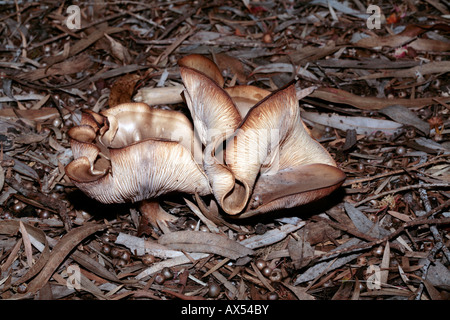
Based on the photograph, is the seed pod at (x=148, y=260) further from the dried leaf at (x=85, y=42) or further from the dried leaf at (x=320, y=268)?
the dried leaf at (x=85, y=42)

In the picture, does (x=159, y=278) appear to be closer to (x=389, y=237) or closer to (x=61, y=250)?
(x=61, y=250)

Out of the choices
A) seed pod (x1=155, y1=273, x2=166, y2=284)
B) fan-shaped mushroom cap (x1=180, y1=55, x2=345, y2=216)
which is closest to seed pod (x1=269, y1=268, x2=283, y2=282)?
fan-shaped mushroom cap (x1=180, y1=55, x2=345, y2=216)

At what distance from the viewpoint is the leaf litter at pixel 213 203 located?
3355 mm

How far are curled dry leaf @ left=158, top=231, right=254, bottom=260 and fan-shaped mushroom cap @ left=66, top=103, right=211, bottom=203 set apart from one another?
43 centimetres

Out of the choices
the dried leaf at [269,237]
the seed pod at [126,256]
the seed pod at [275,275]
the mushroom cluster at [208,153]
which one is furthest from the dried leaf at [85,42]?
the seed pod at [275,275]

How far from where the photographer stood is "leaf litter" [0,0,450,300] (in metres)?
3.36

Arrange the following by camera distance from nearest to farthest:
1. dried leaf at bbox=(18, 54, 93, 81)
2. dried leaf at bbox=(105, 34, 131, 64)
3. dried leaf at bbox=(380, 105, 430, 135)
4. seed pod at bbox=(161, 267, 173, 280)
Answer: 1. seed pod at bbox=(161, 267, 173, 280)
2. dried leaf at bbox=(380, 105, 430, 135)
3. dried leaf at bbox=(18, 54, 93, 81)
4. dried leaf at bbox=(105, 34, 131, 64)

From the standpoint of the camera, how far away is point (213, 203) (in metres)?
3.53

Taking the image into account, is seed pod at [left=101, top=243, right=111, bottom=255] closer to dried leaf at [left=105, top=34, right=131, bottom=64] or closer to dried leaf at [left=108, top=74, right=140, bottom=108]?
dried leaf at [left=108, top=74, right=140, bottom=108]

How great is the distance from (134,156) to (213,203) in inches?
39.8

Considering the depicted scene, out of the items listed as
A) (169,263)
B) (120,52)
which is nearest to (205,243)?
(169,263)

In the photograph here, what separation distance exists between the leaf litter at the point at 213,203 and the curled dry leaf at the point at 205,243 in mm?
13
